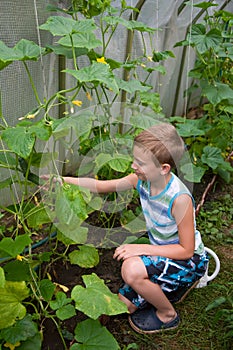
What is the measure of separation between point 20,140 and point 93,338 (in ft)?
2.26

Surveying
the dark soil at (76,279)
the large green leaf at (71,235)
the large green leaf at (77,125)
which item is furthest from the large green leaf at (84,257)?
the large green leaf at (77,125)

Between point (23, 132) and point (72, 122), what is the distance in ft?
0.59

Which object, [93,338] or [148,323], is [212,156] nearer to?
[148,323]

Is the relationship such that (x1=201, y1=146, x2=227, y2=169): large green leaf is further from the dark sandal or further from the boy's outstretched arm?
the dark sandal

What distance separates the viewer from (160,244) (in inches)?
64.9

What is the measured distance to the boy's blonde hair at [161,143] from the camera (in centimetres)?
144

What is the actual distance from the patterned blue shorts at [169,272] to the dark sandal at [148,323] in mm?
50

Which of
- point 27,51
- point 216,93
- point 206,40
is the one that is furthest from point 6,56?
point 216,93

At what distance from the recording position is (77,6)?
191 cm

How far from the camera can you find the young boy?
1.47m

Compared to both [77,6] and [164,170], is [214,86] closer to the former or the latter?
[77,6]

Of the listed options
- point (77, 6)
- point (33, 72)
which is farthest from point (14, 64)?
point (77, 6)

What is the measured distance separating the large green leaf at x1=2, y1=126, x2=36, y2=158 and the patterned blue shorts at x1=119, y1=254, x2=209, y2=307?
661mm

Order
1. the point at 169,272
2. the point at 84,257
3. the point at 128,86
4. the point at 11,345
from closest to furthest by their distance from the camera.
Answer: the point at 11,345 → the point at 169,272 → the point at 84,257 → the point at 128,86
